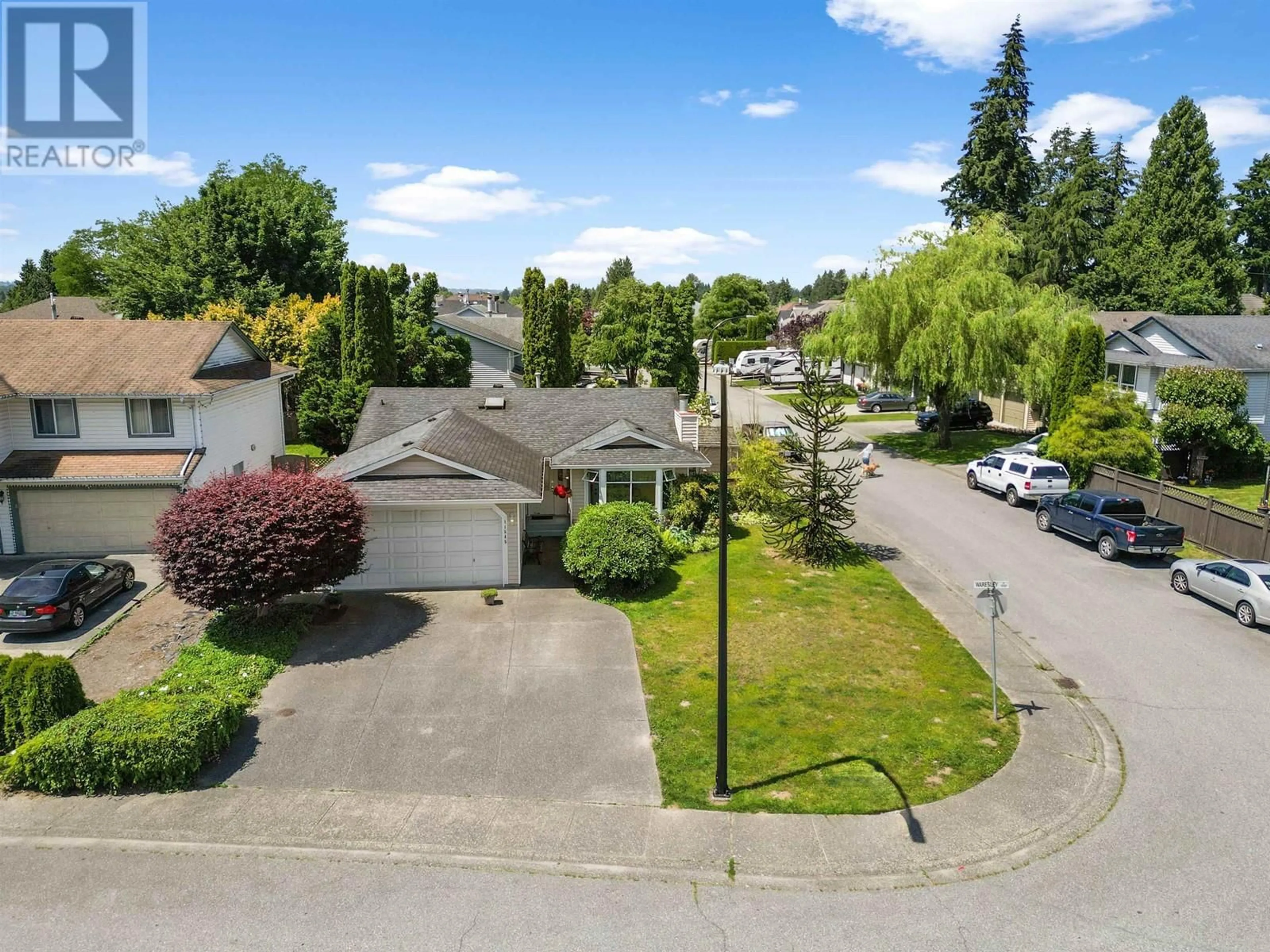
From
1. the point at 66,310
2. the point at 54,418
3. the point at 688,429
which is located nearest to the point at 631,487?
the point at 688,429

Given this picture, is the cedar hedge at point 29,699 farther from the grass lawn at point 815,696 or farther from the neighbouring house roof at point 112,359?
the neighbouring house roof at point 112,359

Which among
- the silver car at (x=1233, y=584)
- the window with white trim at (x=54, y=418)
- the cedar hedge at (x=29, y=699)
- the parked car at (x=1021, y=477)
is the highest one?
the window with white trim at (x=54, y=418)

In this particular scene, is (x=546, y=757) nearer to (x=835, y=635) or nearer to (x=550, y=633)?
(x=550, y=633)

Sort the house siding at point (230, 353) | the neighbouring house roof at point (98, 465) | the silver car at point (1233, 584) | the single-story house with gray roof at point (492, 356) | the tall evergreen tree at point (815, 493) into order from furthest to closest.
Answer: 1. the single-story house with gray roof at point (492, 356)
2. the house siding at point (230, 353)
3. the neighbouring house roof at point (98, 465)
4. the tall evergreen tree at point (815, 493)
5. the silver car at point (1233, 584)

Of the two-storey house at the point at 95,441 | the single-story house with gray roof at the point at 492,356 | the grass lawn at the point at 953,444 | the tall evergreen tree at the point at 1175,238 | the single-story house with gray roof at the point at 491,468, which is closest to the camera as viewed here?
the single-story house with gray roof at the point at 491,468

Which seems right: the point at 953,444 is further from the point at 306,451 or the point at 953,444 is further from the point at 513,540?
the point at 306,451

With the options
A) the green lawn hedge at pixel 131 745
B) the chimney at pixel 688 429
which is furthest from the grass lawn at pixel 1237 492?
the green lawn hedge at pixel 131 745
